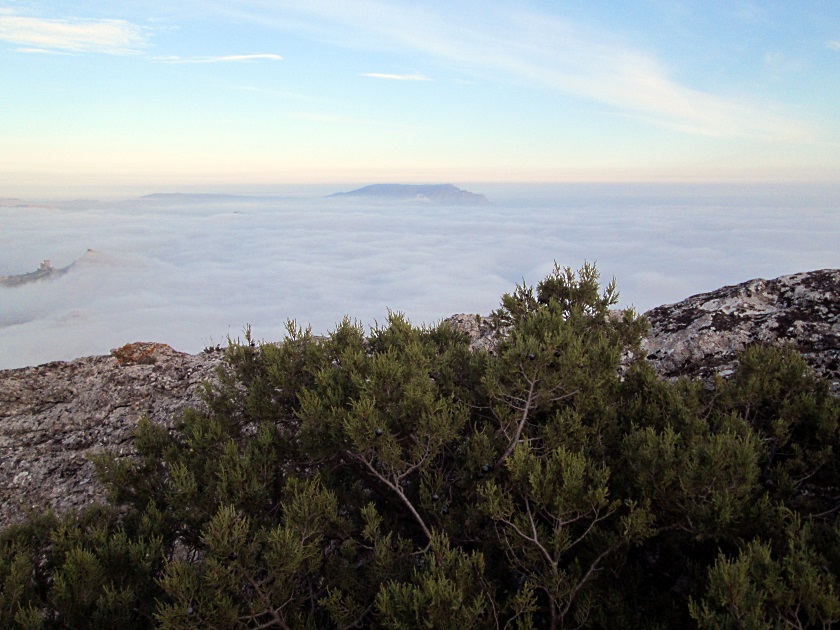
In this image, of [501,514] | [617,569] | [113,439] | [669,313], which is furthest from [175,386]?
[669,313]

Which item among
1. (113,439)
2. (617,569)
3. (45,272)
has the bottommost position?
(45,272)

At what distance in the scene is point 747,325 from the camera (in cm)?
889

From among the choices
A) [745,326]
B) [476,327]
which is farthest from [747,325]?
[476,327]

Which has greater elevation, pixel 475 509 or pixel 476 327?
pixel 476 327

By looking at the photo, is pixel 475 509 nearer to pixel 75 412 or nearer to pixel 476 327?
pixel 476 327

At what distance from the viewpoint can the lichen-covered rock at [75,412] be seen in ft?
27.9

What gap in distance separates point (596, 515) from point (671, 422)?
172cm

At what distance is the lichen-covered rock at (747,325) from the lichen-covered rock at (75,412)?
7.97m

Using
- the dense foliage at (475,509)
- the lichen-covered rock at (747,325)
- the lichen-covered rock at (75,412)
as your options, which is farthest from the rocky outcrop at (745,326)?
the lichen-covered rock at (75,412)

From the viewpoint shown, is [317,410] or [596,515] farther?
[317,410]

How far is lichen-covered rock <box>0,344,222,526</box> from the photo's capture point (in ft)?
27.9

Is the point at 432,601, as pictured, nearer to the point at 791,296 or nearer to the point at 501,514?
the point at 501,514

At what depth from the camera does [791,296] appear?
956cm

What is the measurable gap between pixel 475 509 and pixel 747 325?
22.2ft
